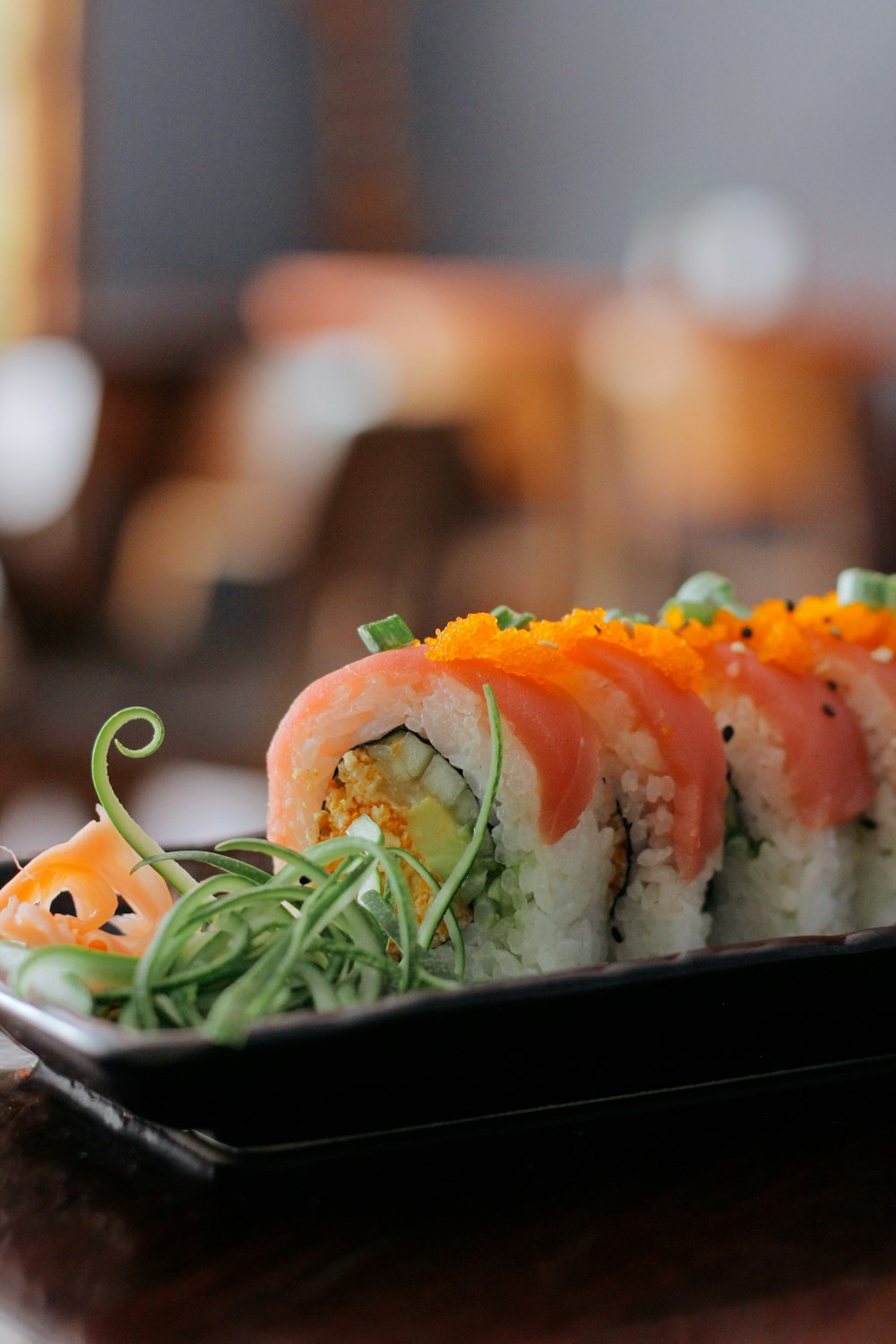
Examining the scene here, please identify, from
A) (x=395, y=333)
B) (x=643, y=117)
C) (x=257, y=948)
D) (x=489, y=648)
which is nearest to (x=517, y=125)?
(x=643, y=117)

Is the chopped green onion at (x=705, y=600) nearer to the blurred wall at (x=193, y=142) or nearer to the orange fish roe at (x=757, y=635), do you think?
the orange fish roe at (x=757, y=635)

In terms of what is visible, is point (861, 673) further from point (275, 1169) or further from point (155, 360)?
point (155, 360)

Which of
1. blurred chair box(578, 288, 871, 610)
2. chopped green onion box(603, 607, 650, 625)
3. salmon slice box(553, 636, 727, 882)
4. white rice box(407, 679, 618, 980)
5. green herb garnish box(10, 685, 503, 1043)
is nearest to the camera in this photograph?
green herb garnish box(10, 685, 503, 1043)

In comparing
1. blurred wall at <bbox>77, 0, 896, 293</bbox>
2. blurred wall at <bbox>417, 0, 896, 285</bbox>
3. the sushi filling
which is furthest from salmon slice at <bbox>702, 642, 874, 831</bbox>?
blurred wall at <bbox>77, 0, 896, 293</bbox>

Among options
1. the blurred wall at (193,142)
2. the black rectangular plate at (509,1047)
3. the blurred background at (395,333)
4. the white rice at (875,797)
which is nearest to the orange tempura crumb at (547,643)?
the white rice at (875,797)

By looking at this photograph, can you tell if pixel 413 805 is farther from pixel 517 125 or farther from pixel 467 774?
pixel 517 125

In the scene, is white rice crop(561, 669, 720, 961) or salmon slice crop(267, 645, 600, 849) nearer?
salmon slice crop(267, 645, 600, 849)

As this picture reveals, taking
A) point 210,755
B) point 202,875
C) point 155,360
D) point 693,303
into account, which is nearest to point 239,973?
point 202,875

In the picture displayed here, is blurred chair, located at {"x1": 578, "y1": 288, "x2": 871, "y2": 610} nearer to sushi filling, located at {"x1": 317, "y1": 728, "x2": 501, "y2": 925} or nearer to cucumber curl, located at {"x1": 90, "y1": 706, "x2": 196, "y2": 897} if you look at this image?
sushi filling, located at {"x1": 317, "y1": 728, "x2": 501, "y2": 925}
